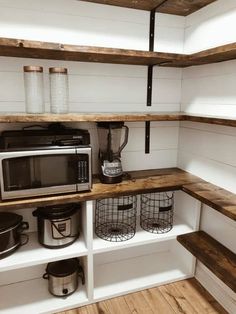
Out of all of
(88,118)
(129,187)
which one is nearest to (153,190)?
(129,187)

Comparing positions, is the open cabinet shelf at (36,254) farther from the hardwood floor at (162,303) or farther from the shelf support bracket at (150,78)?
the shelf support bracket at (150,78)

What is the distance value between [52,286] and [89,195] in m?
0.70

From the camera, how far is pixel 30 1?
1.48 metres

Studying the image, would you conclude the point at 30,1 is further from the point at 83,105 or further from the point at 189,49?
the point at 189,49

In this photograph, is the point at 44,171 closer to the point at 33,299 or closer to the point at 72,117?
the point at 72,117

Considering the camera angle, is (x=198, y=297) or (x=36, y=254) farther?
(x=198, y=297)

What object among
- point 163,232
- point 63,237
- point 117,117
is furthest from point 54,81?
point 163,232

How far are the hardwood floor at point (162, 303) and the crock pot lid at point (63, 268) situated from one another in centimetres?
23

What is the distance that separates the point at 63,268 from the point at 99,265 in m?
0.38

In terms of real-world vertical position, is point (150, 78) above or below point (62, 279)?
above

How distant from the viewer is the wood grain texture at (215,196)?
1317mm

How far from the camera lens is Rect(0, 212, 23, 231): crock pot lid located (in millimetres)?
1443

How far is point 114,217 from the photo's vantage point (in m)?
1.98

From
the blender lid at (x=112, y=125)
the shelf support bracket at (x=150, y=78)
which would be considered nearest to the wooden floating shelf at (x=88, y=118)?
the blender lid at (x=112, y=125)
